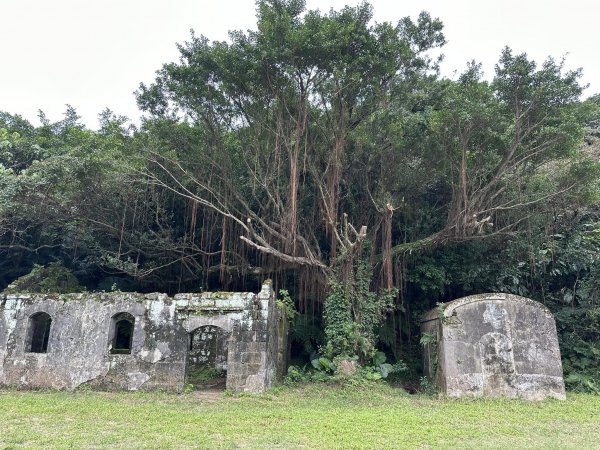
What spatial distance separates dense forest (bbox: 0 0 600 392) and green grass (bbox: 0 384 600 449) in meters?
2.28

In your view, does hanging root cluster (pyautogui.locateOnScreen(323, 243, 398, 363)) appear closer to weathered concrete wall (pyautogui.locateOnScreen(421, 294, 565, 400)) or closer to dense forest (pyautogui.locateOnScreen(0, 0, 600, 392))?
dense forest (pyautogui.locateOnScreen(0, 0, 600, 392))

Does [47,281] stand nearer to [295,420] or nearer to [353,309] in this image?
[353,309]

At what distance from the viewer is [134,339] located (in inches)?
412

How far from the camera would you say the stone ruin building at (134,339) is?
10242 millimetres

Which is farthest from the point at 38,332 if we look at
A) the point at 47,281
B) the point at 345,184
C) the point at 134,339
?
the point at 345,184

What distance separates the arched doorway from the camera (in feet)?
42.3

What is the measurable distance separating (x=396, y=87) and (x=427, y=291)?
5699 millimetres

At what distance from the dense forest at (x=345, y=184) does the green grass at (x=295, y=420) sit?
7.47 ft

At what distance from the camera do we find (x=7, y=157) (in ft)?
50.5

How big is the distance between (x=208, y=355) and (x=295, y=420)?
6.16 meters

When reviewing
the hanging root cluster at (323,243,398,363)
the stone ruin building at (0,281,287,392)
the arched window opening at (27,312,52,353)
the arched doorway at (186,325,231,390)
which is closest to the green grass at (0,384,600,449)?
the stone ruin building at (0,281,287,392)

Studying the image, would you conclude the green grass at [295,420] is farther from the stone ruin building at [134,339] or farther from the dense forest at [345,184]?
the dense forest at [345,184]

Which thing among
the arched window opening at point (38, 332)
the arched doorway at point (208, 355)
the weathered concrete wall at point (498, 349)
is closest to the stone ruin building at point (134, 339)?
the arched window opening at point (38, 332)

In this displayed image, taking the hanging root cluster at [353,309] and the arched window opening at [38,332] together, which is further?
the hanging root cluster at [353,309]
